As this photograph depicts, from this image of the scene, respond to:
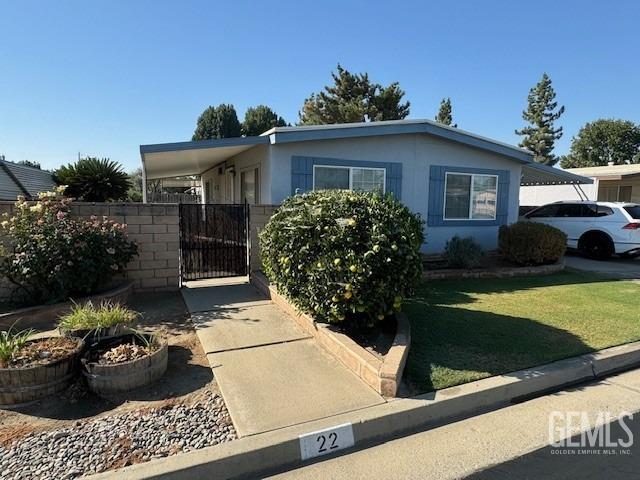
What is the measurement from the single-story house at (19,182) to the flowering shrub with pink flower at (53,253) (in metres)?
6.03

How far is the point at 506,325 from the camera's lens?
5141mm

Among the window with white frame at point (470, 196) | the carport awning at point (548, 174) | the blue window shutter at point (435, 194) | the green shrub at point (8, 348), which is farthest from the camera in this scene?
the carport awning at point (548, 174)

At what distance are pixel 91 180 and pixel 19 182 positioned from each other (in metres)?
4.24

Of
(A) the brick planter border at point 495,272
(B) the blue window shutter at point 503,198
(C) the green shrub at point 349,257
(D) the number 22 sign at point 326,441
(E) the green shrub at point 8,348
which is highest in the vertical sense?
(B) the blue window shutter at point 503,198

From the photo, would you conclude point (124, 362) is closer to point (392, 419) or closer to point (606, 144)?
point (392, 419)

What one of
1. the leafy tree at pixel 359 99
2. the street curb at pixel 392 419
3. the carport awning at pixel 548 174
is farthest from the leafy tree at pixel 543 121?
the street curb at pixel 392 419

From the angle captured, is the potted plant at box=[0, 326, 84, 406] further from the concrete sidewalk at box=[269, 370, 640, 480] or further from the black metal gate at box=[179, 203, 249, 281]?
the black metal gate at box=[179, 203, 249, 281]

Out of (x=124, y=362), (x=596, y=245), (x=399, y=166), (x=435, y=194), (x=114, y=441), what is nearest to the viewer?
(x=114, y=441)

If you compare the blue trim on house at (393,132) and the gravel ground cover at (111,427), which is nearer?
the gravel ground cover at (111,427)

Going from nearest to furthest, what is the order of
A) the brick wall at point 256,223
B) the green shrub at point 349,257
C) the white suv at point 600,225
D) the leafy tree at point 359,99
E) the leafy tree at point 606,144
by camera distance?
the green shrub at point 349,257
the brick wall at point 256,223
the white suv at point 600,225
the leafy tree at point 359,99
the leafy tree at point 606,144

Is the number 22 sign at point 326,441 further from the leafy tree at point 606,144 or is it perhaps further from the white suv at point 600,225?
the leafy tree at point 606,144

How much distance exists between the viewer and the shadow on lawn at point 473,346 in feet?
12.2

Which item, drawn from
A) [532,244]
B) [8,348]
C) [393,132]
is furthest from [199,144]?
[532,244]

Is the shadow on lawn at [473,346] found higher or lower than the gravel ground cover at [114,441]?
higher
